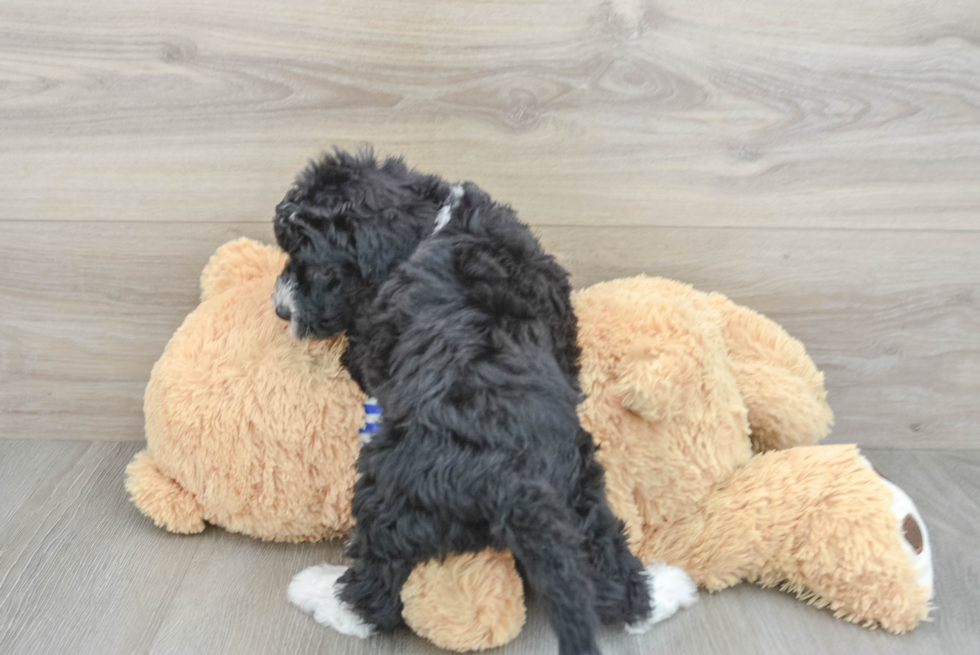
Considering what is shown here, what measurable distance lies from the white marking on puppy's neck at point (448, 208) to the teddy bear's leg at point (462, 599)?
1.00 ft

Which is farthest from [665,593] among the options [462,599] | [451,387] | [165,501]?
[165,501]

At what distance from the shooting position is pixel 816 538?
675 millimetres

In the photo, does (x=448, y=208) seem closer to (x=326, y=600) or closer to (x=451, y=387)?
(x=451, y=387)

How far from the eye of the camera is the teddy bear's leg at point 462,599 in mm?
625

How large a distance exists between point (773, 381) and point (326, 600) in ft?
1.80

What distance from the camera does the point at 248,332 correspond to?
0.76 meters

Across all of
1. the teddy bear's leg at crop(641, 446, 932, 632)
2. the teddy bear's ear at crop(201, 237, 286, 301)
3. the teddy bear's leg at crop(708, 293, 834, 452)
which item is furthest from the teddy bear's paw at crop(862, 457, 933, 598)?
the teddy bear's ear at crop(201, 237, 286, 301)

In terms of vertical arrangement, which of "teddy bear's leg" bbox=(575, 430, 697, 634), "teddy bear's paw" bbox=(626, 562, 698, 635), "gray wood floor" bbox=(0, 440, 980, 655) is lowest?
"gray wood floor" bbox=(0, 440, 980, 655)

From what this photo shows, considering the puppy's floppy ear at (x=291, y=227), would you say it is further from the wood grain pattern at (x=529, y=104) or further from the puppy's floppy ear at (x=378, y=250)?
the wood grain pattern at (x=529, y=104)

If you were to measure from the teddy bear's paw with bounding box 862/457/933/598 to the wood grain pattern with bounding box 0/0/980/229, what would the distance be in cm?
37

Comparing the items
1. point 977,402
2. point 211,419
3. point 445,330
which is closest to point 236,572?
point 211,419

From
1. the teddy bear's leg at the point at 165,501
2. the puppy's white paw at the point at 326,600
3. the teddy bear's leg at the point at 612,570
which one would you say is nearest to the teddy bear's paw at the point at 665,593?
the teddy bear's leg at the point at 612,570

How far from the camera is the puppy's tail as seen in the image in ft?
1.63

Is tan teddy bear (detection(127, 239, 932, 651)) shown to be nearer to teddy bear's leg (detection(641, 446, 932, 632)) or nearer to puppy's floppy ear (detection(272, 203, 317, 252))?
teddy bear's leg (detection(641, 446, 932, 632))
